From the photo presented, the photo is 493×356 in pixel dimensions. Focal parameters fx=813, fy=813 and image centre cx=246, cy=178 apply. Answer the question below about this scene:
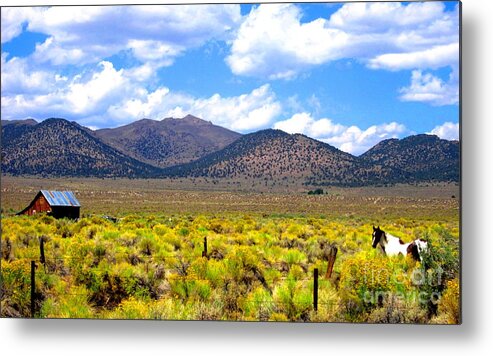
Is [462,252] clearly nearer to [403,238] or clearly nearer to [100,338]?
[403,238]

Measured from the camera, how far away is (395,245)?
30.8 ft

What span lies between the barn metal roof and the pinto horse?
3.57 meters

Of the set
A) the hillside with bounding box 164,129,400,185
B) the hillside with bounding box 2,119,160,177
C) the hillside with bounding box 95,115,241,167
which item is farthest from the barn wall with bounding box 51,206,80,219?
the hillside with bounding box 164,129,400,185

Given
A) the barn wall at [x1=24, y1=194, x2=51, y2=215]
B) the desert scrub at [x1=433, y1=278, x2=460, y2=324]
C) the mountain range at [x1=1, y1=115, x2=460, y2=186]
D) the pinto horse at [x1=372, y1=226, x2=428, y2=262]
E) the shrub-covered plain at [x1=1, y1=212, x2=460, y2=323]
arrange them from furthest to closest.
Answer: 1. the barn wall at [x1=24, y1=194, x2=51, y2=215]
2. the mountain range at [x1=1, y1=115, x2=460, y2=186]
3. the pinto horse at [x1=372, y1=226, x2=428, y2=262]
4. the shrub-covered plain at [x1=1, y1=212, x2=460, y2=323]
5. the desert scrub at [x1=433, y1=278, x2=460, y2=324]

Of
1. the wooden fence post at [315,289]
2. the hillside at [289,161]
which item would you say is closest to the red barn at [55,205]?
the hillside at [289,161]

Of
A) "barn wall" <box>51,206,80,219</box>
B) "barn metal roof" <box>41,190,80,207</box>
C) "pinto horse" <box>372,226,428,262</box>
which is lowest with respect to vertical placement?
"pinto horse" <box>372,226,428,262</box>

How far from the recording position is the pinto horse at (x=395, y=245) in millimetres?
9328

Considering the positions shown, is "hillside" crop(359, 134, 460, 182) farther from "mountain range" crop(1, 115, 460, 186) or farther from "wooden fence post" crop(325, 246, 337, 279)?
"wooden fence post" crop(325, 246, 337, 279)

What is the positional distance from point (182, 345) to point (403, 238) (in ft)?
9.25

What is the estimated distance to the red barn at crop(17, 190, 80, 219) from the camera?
31.7 feet

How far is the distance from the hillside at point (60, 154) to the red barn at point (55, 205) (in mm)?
253

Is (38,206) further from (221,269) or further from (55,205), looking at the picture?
(221,269)

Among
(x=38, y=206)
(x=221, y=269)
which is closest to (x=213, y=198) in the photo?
(x=221, y=269)

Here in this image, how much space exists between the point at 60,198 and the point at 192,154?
167cm
